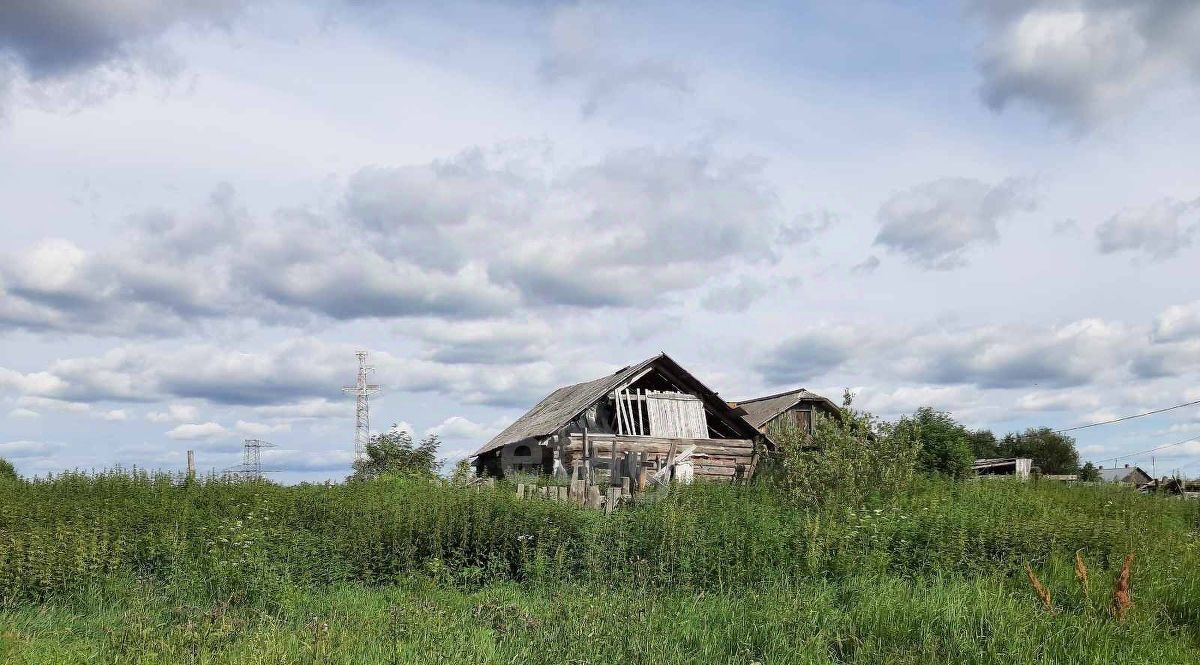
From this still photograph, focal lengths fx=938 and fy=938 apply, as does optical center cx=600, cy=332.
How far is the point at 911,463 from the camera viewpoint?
1661 centimetres

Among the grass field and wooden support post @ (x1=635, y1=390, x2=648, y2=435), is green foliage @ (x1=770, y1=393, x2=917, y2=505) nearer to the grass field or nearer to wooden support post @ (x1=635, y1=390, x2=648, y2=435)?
the grass field

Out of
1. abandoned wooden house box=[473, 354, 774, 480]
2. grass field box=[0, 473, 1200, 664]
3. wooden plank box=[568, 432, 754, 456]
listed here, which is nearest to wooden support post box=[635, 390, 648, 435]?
abandoned wooden house box=[473, 354, 774, 480]

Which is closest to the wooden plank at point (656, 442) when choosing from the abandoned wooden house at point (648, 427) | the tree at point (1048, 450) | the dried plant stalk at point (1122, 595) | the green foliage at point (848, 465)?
the abandoned wooden house at point (648, 427)

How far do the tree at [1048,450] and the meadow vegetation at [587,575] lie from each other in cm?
5044

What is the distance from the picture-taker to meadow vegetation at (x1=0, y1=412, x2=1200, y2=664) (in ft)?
29.1

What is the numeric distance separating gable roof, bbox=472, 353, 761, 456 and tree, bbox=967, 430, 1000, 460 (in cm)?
3968

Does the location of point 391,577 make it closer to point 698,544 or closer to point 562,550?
point 562,550

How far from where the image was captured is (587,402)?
2873 centimetres

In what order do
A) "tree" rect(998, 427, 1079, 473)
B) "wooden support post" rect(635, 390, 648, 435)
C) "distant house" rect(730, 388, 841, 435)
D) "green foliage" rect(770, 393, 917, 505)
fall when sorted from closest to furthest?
"green foliage" rect(770, 393, 917, 505) → "wooden support post" rect(635, 390, 648, 435) → "distant house" rect(730, 388, 841, 435) → "tree" rect(998, 427, 1079, 473)

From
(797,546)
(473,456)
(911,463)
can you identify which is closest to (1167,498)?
(911,463)

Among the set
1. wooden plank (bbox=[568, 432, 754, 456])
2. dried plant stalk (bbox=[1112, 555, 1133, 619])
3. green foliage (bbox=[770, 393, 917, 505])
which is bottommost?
dried plant stalk (bbox=[1112, 555, 1133, 619])

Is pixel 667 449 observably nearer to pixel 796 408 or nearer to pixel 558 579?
pixel 796 408

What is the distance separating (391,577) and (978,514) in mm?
8563

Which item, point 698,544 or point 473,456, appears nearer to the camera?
point 698,544
